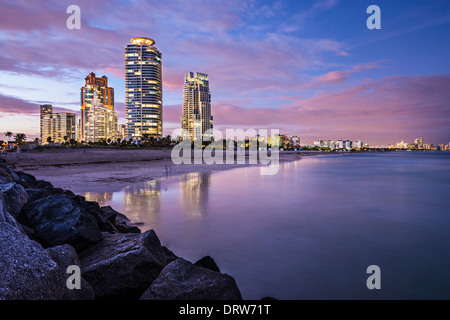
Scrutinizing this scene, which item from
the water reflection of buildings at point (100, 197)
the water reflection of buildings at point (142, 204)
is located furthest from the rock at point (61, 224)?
the water reflection of buildings at point (100, 197)

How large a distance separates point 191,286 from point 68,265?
6.59 feet

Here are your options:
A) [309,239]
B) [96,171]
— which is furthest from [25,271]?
[96,171]

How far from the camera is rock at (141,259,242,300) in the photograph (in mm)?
3842

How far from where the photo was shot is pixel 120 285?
4422 mm

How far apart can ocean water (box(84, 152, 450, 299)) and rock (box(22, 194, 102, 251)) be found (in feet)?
9.14

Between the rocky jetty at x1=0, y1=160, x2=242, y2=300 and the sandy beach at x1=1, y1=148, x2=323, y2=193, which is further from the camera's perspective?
the sandy beach at x1=1, y1=148, x2=323, y2=193

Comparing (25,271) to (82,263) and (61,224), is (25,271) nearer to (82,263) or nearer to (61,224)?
(82,263)

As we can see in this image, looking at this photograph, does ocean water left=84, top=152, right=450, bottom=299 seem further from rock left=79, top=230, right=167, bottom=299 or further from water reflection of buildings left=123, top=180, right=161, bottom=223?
rock left=79, top=230, right=167, bottom=299

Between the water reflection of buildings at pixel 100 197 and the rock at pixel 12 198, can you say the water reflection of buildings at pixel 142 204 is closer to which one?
the water reflection of buildings at pixel 100 197

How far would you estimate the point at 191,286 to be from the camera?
393 cm

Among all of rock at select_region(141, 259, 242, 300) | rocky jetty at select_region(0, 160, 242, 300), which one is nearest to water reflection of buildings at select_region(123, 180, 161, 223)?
rocky jetty at select_region(0, 160, 242, 300)
